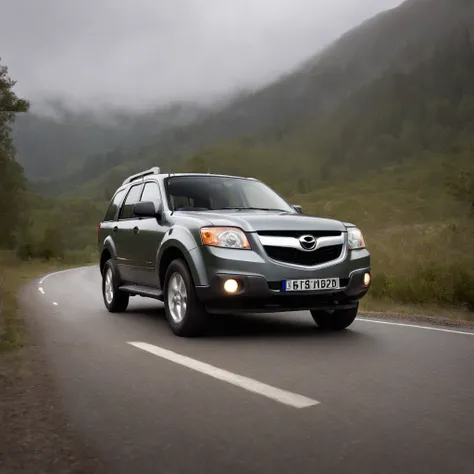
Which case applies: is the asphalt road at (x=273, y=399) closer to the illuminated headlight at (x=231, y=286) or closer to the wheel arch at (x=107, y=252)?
the illuminated headlight at (x=231, y=286)

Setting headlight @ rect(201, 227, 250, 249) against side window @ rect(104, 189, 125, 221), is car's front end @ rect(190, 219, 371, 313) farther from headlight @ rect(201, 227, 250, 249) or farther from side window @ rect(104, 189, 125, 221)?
side window @ rect(104, 189, 125, 221)

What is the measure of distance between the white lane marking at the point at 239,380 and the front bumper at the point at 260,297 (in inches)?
30.2

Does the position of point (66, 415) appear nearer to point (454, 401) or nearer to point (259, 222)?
point (454, 401)

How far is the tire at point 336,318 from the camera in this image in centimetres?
774

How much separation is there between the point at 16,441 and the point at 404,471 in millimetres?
1923

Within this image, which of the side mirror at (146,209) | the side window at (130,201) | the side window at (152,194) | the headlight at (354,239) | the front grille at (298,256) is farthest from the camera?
the side window at (130,201)

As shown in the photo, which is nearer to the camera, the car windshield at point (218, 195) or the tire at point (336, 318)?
the tire at point (336, 318)

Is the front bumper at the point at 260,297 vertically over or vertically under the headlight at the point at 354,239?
under

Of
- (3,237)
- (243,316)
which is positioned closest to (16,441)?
(243,316)

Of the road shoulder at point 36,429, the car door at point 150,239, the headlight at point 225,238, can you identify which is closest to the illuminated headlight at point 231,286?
the headlight at point 225,238

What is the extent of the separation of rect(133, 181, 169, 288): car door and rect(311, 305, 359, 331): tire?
2.04m

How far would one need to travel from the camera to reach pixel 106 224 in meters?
10.5

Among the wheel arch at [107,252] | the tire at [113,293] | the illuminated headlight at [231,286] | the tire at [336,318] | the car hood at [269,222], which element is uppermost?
the car hood at [269,222]

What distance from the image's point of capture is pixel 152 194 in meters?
8.84
